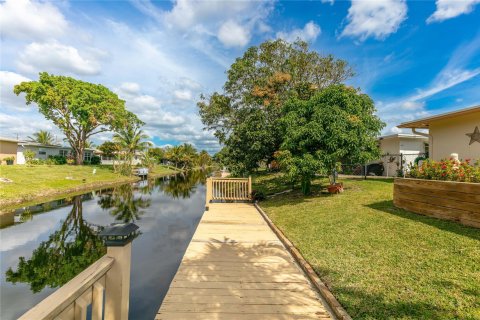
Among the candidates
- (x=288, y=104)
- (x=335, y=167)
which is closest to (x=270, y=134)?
(x=288, y=104)

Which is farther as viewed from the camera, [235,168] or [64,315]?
[235,168]

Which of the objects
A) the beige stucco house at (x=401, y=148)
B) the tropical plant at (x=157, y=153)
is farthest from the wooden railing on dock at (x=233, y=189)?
the tropical plant at (x=157, y=153)

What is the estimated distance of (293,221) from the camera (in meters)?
6.91

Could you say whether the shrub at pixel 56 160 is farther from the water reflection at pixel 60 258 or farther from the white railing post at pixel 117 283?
the white railing post at pixel 117 283

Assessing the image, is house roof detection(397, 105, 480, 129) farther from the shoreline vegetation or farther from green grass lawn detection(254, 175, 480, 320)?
the shoreline vegetation

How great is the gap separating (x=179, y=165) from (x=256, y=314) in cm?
5661

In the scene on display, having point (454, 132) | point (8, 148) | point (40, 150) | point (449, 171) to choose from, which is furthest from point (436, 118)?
point (40, 150)

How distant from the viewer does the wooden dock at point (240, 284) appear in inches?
115

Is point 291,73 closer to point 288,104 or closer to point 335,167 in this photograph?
point 288,104

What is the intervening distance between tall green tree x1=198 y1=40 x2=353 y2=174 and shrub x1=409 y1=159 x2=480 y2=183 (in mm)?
6069

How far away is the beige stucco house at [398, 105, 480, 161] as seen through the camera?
9086 millimetres

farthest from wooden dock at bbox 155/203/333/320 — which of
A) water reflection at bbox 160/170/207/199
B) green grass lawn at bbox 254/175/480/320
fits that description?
water reflection at bbox 160/170/207/199

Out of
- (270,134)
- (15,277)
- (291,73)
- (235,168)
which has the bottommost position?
(15,277)

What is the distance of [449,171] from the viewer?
506cm
